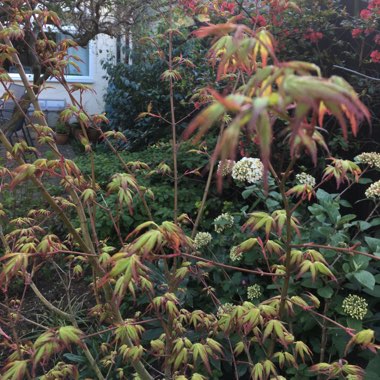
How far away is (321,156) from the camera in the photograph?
367 centimetres

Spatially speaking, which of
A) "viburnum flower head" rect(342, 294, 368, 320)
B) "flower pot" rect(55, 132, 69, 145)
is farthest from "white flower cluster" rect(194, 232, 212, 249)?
"flower pot" rect(55, 132, 69, 145)

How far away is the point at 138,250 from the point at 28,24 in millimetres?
1519

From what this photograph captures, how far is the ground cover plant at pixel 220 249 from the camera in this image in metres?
0.83

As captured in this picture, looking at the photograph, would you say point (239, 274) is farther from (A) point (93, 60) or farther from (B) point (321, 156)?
(A) point (93, 60)

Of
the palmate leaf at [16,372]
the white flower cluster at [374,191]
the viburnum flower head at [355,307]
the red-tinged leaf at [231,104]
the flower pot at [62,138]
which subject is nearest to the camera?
the red-tinged leaf at [231,104]

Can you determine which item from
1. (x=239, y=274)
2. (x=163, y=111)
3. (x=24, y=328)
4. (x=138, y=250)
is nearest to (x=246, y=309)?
(x=138, y=250)

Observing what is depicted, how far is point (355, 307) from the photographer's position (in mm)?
2168

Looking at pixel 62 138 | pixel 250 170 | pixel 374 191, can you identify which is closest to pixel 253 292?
pixel 250 170

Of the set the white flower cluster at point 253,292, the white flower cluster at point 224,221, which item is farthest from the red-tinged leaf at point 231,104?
the white flower cluster at point 224,221

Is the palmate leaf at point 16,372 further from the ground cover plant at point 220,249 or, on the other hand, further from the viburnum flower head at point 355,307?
the viburnum flower head at point 355,307

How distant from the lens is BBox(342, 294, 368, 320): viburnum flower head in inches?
85.1

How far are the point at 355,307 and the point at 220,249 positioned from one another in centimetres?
95

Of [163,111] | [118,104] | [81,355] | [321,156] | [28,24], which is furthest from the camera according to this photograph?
[118,104]

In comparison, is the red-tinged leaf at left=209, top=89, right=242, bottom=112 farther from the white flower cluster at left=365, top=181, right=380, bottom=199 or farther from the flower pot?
the flower pot
